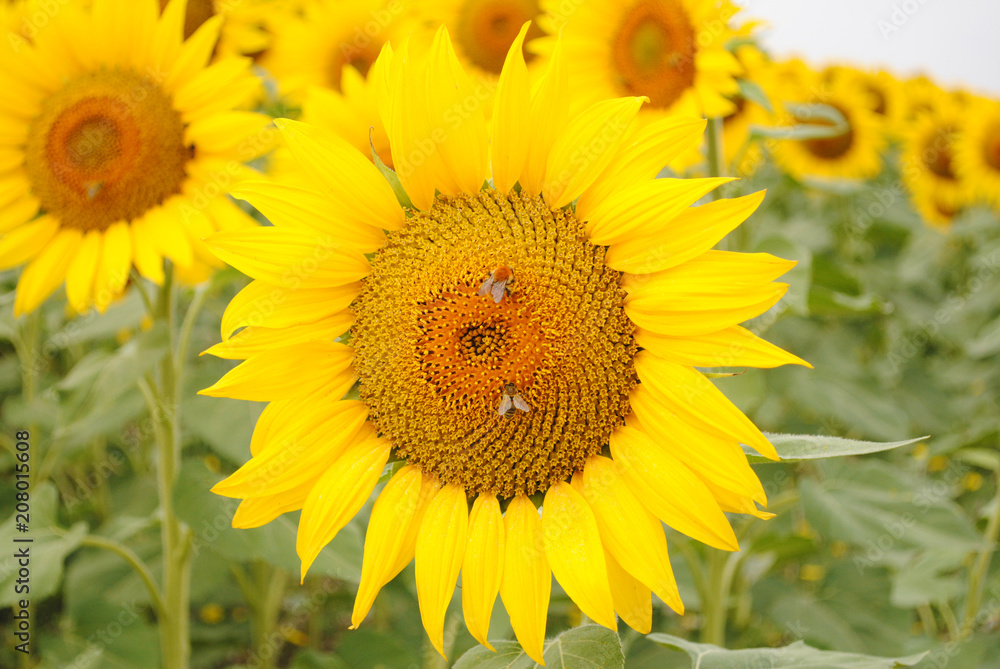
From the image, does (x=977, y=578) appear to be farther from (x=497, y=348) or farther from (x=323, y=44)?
(x=323, y=44)

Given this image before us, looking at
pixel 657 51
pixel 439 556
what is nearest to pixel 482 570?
pixel 439 556

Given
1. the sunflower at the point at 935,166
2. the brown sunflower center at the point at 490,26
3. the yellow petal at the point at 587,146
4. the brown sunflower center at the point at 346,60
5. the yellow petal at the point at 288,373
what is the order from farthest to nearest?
the sunflower at the point at 935,166 < the brown sunflower center at the point at 346,60 < the brown sunflower center at the point at 490,26 < the yellow petal at the point at 288,373 < the yellow petal at the point at 587,146

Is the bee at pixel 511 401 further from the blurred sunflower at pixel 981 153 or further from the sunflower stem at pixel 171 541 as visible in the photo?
the blurred sunflower at pixel 981 153

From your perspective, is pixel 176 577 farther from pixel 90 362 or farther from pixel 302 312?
pixel 302 312

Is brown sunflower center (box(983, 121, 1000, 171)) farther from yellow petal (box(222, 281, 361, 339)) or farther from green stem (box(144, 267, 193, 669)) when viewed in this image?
yellow petal (box(222, 281, 361, 339))

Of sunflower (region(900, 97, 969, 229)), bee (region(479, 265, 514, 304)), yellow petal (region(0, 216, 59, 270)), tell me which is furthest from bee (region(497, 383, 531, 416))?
sunflower (region(900, 97, 969, 229))

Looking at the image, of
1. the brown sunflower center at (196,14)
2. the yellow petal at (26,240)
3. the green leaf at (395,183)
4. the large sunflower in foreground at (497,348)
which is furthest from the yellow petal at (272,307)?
the brown sunflower center at (196,14)
